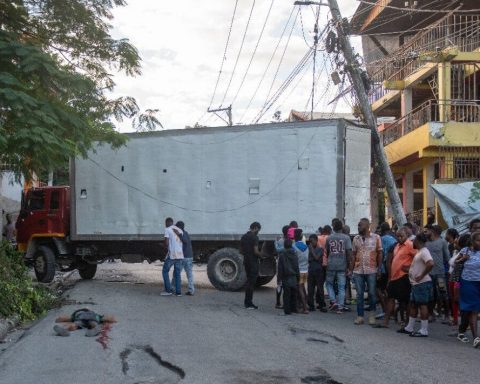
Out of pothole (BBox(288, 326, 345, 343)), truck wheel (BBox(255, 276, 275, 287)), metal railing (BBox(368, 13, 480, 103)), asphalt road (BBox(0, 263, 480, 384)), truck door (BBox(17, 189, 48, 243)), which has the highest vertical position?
metal railing (BBox(368, 13, 480, 103))

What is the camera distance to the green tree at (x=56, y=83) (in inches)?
396

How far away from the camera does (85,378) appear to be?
6.52 m

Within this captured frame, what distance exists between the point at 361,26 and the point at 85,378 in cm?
2393

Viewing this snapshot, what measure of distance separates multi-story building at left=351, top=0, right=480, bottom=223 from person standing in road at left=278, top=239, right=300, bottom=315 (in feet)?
20.8

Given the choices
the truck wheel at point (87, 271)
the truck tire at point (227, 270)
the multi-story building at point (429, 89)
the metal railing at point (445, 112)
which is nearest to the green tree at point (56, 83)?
the truck tire at point (227, 270)

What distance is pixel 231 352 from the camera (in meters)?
7.83

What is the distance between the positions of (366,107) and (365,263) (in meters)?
6.97

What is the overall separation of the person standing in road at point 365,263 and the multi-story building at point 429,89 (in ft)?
21.5

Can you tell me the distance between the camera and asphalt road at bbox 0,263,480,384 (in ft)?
21.8

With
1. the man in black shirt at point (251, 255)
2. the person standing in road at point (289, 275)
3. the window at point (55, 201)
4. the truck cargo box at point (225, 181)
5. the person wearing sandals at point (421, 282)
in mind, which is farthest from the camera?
the window at point (55, 201)

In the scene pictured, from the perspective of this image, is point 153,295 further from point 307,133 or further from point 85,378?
point 85,378

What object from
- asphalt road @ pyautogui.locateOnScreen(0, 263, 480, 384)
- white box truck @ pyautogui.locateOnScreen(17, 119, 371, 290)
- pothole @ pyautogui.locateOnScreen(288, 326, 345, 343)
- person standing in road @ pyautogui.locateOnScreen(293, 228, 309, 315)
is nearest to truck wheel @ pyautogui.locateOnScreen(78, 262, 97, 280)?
white box truck @ pyautogui.locateOnScreen(17, 119, 371, 290)

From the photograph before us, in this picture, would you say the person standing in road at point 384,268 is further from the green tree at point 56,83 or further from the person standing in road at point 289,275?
the green tree at point 56,83

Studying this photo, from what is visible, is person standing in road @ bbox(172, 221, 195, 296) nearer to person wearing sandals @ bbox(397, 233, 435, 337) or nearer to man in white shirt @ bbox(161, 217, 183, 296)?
man in white shirt @ bbox(161, 217, 183, 296)
